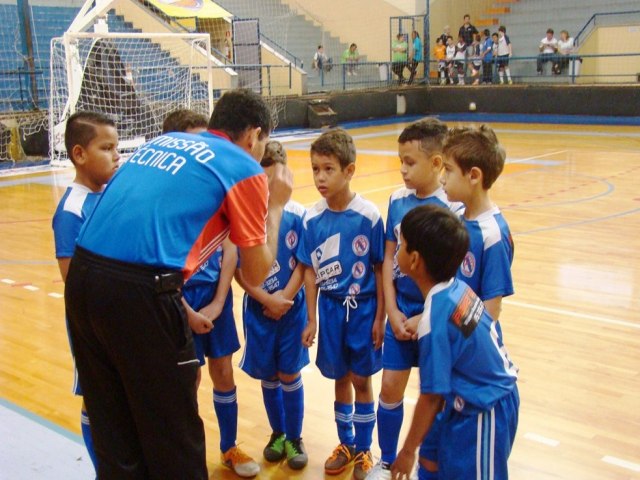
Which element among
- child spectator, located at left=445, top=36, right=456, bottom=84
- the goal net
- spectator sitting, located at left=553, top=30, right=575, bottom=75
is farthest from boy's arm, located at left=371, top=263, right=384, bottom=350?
child spectator, located at left=445, top=36, right=456, bottom=84

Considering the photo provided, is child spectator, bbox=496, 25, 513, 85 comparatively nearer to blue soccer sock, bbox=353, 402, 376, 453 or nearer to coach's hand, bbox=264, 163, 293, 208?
blue soccer sock, bbox=353, 402, 376, 453

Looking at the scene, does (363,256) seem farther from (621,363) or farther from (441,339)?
(621,363)

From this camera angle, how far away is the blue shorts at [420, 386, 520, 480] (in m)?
2.19

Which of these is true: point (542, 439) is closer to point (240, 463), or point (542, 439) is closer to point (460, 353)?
point (240, 463)

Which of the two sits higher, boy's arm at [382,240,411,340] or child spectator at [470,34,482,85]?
child spectator at [470,34,482,85]

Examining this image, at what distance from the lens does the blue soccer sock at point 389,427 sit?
9.70 ft

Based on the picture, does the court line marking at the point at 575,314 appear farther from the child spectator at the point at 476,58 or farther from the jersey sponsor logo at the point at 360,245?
the child spectator at the point at 476,58

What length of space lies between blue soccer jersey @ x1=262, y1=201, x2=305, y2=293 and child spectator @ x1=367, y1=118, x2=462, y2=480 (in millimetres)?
426

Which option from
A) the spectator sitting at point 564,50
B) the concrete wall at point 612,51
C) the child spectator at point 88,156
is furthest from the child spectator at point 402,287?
the concrete wall at point 612,51

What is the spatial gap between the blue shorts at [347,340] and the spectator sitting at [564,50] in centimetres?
1712

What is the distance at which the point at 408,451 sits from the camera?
7.05ft

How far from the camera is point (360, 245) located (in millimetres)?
3115

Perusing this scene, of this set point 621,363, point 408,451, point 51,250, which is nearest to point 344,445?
point 408,451

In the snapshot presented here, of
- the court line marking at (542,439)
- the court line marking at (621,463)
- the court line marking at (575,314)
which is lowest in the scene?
the court line marking at (621,463)
